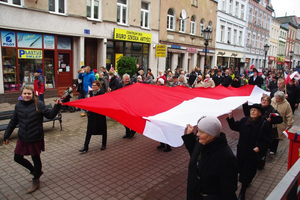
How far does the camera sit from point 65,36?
601 inches

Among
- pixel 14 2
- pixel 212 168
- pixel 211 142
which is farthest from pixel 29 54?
pixel 212 168

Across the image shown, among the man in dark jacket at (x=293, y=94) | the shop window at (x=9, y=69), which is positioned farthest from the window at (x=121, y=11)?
the man in dark jacket at (x=293, y=94)

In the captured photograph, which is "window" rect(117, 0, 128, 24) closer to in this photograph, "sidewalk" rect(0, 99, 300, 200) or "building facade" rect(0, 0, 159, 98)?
"building facade" rect(0, 0, 159, 98)

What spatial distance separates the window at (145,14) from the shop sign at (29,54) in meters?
9.04

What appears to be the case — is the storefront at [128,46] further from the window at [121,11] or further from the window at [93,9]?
the window at [93,9]

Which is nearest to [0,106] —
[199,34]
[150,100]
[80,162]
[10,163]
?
[10,163]

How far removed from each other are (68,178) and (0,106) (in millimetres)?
8889

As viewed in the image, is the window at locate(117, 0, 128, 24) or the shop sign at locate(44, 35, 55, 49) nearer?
the shop sign at locate(44, 35, 55, 49)

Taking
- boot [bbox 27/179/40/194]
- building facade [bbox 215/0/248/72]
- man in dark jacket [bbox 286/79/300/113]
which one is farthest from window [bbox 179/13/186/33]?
boot [bbox 27/179/40/194]

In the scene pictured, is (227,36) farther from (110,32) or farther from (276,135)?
(276,135)

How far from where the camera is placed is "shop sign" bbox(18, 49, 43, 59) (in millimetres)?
13275

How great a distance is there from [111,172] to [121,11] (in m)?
14.9

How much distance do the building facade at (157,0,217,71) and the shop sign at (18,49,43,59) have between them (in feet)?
35.9

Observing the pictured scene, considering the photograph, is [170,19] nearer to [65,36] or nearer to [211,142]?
[65,36]
